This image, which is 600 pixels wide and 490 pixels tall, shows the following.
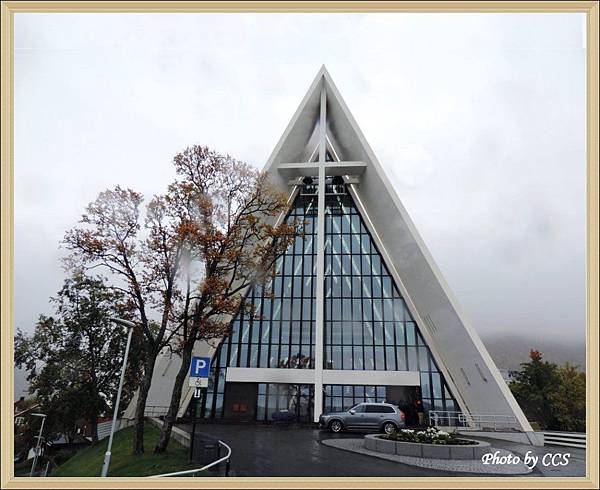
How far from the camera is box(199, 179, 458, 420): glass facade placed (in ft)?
68.4

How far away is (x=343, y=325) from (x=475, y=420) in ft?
26.4

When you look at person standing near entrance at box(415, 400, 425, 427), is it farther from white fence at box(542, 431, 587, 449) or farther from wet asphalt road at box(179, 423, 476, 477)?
wet asphalt road at box(179, 423, 476, 477)

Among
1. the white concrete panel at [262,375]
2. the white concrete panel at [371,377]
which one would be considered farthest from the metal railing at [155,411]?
the white concrete panel at [371,377]

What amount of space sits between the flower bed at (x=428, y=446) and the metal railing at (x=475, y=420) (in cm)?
620

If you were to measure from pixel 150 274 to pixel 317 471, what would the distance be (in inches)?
272

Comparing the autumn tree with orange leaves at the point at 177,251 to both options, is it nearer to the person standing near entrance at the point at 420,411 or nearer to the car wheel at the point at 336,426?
the car wheel at the point at 336,426

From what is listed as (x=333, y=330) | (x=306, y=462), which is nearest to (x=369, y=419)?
(x=306, y=462)

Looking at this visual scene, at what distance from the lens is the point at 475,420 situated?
18469mm

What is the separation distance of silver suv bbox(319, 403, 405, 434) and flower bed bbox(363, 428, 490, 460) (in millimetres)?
3786

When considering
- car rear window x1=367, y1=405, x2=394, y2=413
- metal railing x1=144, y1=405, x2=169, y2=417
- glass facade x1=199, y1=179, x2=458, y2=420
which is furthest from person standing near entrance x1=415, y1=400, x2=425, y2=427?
metal railing x1=144, y1=405, x2=169, y2=417

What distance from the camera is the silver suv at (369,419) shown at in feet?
48.6

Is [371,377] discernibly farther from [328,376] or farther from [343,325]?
[343,325]

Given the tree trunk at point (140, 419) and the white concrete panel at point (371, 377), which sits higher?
the tree trunk at point (140, 419)

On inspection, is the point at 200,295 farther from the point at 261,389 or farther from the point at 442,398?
the point at 442,398
